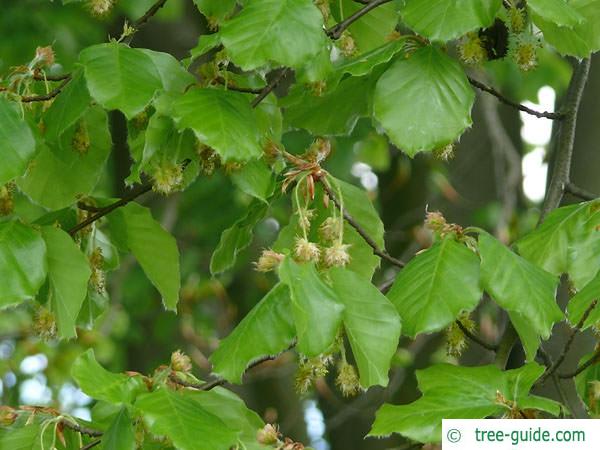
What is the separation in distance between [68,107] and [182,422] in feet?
1.61

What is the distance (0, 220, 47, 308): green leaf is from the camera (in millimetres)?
1607

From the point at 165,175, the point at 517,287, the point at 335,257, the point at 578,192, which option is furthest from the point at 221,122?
the point at 578,192

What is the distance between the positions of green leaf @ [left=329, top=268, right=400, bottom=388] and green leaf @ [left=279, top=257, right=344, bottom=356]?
4 cm

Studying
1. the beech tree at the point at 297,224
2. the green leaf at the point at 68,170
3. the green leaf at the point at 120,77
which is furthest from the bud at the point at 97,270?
the green leaf at the point at 120,77

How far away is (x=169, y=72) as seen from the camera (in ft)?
5.41

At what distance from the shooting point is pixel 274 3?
5.03ft

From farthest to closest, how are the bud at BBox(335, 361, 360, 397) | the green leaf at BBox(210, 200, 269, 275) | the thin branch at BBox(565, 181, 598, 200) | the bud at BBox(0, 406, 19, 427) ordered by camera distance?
the thin branch at BBox(565, 181, 598, 200) < the green leaf at BBox(210, 200, 269, 275) < the bud at BBox(0, 406, 19, 427) < the bud at BBox(335, 361, 360, 397)

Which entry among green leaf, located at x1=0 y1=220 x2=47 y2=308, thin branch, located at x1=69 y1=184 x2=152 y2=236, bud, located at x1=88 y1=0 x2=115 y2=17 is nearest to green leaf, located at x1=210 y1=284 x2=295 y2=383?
green leaf, located at x1=0 y1=220 x2=47 y2=308

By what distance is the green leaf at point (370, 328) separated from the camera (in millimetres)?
1422

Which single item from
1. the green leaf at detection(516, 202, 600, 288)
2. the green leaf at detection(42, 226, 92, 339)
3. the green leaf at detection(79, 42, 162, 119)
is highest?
the green leaf at detection(79, 42, 162, 119)

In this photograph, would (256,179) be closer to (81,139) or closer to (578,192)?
(81,139)

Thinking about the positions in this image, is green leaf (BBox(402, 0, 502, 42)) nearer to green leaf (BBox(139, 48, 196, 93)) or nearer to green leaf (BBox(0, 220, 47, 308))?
green leaf (BBox(139, 48, 196, 93))

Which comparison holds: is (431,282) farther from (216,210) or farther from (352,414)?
(216,210)

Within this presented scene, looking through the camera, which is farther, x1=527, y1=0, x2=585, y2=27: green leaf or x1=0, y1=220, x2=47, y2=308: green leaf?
x1=0, y1=220, x2=47, y2=308: green leaf
